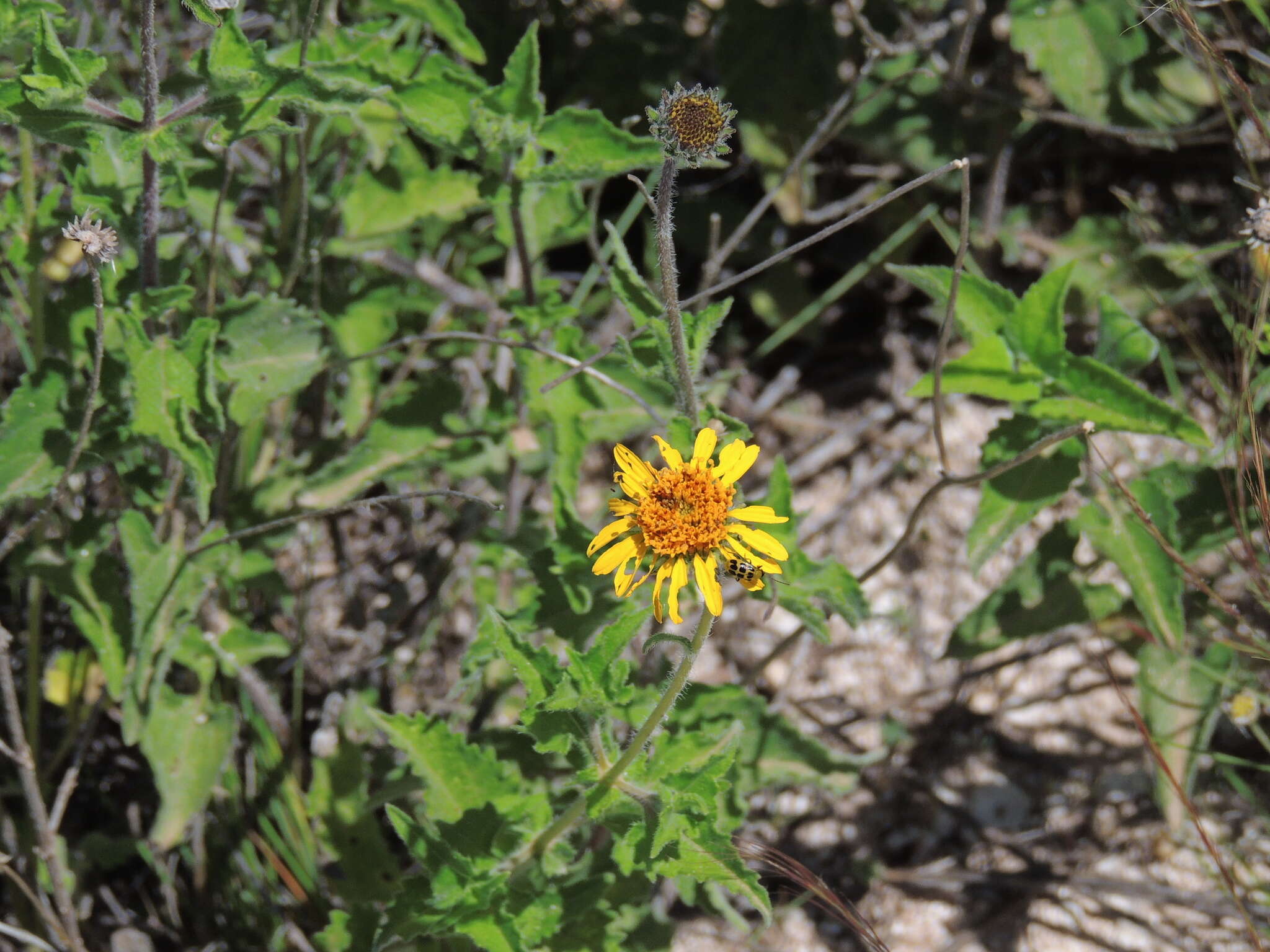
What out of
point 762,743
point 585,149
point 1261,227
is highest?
point 1261,227

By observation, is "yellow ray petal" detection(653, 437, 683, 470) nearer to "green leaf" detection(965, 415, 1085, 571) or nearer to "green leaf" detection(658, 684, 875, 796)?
"green leaf" detection(658, 684, 875, 796)

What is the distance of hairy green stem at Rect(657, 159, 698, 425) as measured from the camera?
187cm

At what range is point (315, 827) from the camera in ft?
9.83

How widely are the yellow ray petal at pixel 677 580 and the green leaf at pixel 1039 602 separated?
1227mm

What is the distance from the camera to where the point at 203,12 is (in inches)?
71.6

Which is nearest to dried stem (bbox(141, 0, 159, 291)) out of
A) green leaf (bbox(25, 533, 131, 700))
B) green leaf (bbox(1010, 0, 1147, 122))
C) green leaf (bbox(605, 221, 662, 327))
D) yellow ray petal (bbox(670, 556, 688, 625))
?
green leaf (bbox(25, 533, 131, 700))

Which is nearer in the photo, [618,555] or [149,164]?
[618,555]

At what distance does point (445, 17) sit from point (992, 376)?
5.06 ft

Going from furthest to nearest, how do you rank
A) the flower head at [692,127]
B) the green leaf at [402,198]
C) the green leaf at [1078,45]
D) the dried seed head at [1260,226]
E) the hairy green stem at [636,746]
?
the green leaf at [1078,45] < the green leaf at [402,198] < the dried seed head at [1260,226] < the flower head at [692,127] < the hairy green stem at [636,746]

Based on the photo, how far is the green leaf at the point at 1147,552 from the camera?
2.54m

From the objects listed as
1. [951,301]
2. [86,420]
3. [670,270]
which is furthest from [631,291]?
[86,420]

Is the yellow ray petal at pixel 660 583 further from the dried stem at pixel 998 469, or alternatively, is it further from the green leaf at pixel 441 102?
the green leaf at pixel 441 102

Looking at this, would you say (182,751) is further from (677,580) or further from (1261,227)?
(1261,227)

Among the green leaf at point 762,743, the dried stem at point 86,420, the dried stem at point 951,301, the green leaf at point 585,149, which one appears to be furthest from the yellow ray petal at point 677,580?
the dried stem at point 86,420
